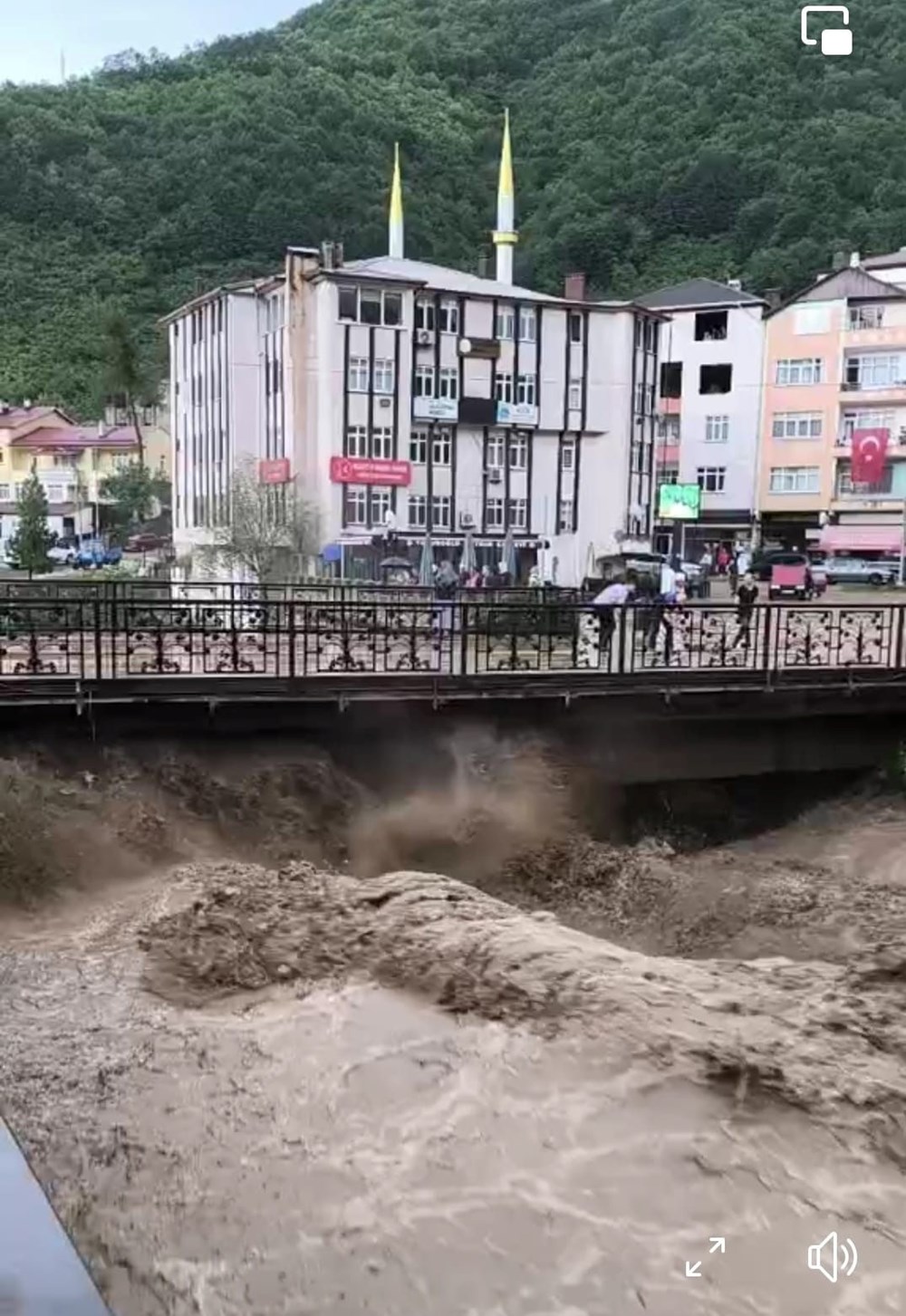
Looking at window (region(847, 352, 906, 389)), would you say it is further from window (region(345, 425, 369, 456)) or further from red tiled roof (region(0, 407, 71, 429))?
red tiled roof (region(0, 407, 71, 429))

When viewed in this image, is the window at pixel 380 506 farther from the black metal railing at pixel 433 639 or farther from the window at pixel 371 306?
the black metal railing at pixel 433 639

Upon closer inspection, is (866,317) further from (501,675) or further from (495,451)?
(501,675)

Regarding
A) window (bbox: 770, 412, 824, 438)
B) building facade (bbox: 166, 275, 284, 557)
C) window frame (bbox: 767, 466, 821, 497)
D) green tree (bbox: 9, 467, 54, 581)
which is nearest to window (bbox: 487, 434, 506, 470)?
building facade (bbox: 166, 275, 284, 557)

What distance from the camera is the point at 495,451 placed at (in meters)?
40.8

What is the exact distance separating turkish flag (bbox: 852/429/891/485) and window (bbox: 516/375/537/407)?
15.2 m

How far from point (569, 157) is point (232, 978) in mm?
61545

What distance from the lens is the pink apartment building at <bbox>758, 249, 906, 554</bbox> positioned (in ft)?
151

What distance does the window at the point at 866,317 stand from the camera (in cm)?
4612

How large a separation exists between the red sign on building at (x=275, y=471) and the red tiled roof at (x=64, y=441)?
85.2 feet

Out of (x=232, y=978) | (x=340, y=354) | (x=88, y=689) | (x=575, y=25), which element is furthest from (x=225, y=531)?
(x=575, y=25)

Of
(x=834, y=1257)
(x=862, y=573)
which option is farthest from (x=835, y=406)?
(x=834, y=1257)

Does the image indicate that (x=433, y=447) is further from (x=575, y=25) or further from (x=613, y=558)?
(x=575, y=25)

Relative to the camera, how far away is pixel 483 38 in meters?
57.4

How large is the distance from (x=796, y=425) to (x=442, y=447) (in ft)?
58.4
